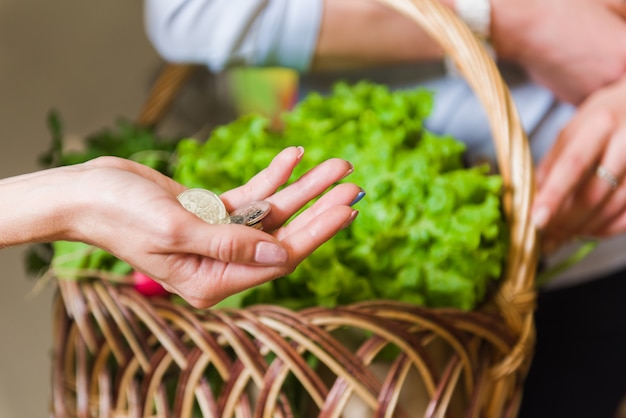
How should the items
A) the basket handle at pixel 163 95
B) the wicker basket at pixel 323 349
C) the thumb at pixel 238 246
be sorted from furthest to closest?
the basket handle at pixel 163 95, the wicker basket at pixel 323 349, the thumb at pixel 238 246

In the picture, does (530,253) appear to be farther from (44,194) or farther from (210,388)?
(44,194)

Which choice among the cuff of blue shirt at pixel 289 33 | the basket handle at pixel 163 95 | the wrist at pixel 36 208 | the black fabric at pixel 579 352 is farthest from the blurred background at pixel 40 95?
the black fabric at pixel 579 352

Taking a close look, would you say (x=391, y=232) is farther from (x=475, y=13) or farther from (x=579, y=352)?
(x=579, y=352)

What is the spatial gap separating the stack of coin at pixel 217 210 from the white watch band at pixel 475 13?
1.33 feet

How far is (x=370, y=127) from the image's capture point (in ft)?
2.48

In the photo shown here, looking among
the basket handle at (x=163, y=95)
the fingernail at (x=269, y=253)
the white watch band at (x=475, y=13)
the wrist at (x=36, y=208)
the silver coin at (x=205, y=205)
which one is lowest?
the fingernail at (x=269, y=253)

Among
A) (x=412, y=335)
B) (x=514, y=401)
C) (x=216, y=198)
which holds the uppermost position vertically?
(x=216, y=198)

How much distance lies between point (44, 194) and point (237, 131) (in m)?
0.40

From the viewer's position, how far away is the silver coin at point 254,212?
0.45 metres

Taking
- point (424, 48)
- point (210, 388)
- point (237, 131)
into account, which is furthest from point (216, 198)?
point (424, 48)

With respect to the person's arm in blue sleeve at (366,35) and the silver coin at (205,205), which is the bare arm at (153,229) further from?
the person's arm in blue sleeve at (366,35)

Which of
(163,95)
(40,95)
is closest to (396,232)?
(163,95)

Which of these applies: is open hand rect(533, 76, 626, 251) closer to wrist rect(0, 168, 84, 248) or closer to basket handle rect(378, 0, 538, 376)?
basket handle rect(378, 0, 538, 376)

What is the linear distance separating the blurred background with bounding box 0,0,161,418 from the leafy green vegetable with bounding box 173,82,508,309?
41 centimetres
